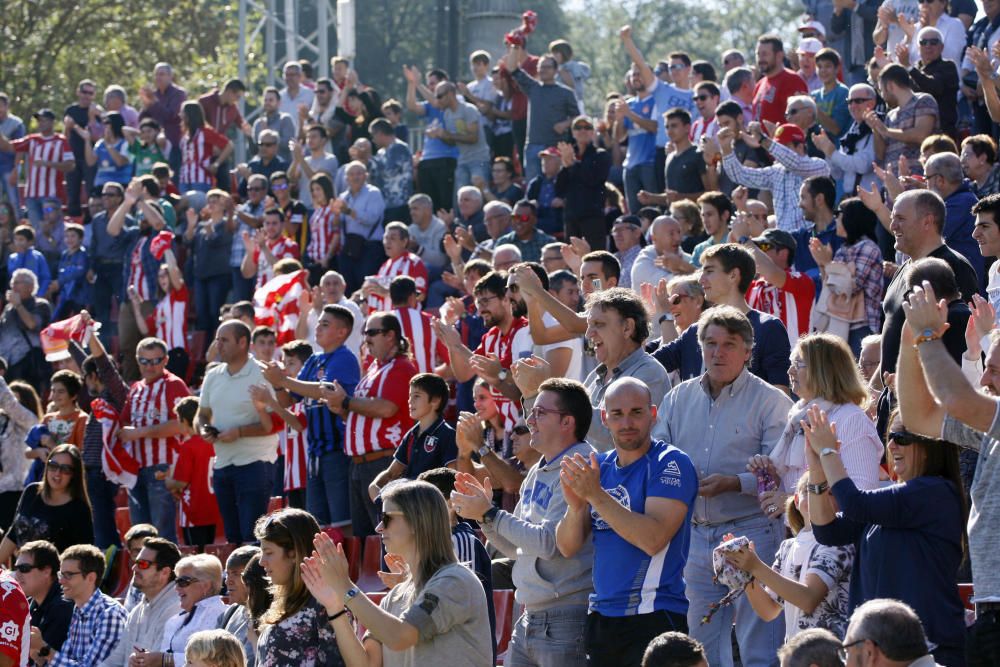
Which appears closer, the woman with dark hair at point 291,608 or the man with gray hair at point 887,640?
the man with gray hair at point 887,640

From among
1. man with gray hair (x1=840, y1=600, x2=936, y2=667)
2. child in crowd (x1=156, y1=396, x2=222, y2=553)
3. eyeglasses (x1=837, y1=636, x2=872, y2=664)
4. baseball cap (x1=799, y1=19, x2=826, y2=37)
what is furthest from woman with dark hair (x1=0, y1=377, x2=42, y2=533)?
man with gray hair (x1=840, y1=600, x2=936, y2=667)

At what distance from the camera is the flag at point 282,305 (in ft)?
48.1

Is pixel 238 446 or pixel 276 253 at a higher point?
pixel 276 253

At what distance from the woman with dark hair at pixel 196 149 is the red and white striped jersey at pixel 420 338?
8.58 meters

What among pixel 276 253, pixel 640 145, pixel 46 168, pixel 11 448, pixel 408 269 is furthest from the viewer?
pixel 46 168

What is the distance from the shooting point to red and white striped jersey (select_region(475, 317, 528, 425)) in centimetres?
1027

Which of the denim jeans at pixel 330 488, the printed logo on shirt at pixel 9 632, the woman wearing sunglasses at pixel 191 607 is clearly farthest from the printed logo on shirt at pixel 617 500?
the denim jeans at pixel 330 488

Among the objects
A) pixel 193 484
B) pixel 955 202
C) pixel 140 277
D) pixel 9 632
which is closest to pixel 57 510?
pixel 193 484

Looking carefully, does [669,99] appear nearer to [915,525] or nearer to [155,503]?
[155,503]

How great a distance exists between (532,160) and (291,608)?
11.0 metres

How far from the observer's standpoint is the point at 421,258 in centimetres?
1634

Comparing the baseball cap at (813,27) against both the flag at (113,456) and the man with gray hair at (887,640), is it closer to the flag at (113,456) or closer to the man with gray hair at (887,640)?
the flag at (113,456)

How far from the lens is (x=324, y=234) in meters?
17.4

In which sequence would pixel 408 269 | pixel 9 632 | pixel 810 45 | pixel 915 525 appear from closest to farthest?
pixel 915 525, pixel 9 632, pixel 408 269, pixel 810 45
